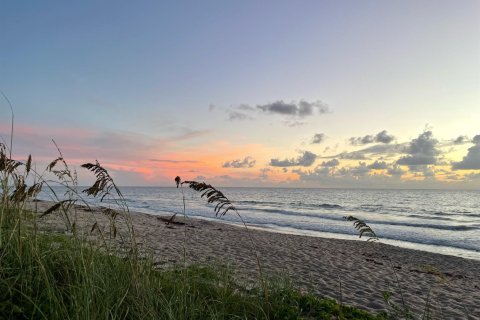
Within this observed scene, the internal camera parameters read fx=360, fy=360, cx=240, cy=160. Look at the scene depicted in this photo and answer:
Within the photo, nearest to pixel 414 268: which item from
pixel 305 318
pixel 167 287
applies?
pixel 305 318

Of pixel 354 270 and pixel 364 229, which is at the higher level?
pixel 364 229

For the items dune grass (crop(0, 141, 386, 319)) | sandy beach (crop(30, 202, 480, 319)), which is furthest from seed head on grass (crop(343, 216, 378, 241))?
dune grass (crop(0, 141, 386, 319))

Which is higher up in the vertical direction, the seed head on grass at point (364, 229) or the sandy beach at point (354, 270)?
the seed head on grass at point (364, 229)

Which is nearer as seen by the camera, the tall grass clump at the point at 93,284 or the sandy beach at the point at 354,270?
the tall grass clump at the point at 93,284

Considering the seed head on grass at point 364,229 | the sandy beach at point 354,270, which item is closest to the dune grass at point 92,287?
the sandy beach at point 354,270

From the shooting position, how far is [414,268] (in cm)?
1385

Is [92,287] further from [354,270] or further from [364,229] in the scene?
[354,270]

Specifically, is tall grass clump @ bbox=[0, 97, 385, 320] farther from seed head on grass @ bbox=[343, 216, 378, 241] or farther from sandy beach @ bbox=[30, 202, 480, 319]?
seed head on grass @ bbox=[343, 216, 378, 241]

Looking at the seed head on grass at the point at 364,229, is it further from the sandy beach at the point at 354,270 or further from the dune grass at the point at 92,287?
the dune grass at the point at 92,287

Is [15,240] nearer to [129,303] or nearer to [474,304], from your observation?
[129,303]

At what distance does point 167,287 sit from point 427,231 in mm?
29081

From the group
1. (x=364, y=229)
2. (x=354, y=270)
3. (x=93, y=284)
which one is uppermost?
(x=364, y=229)

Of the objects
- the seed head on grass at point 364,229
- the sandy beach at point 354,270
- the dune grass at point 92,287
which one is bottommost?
the sandy beach at point 354,270

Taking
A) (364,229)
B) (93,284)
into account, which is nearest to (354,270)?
(364,229)
